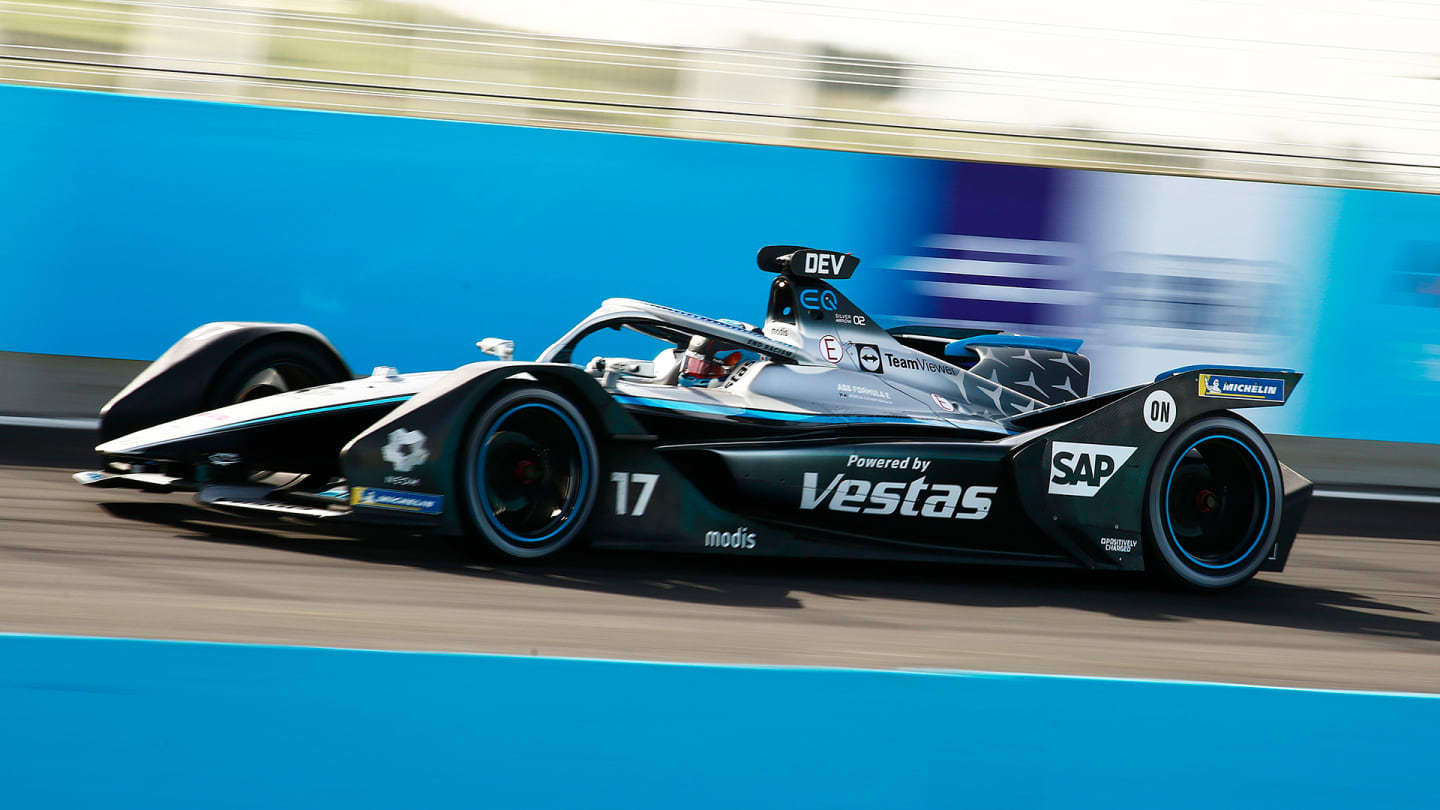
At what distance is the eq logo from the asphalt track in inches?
32.9

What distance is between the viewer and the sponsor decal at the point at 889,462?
4.87m

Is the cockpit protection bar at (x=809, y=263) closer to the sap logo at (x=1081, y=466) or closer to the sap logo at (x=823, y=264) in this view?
the sap logo at (x=823, y=264)

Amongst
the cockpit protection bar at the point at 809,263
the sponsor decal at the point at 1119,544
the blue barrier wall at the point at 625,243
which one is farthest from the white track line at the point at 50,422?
the sponsor decal at the point at 1119,544

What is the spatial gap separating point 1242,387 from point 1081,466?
836mm

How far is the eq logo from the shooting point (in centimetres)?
547

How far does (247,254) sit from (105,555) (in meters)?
4.31

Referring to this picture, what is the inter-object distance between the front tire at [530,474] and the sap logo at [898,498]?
2.87 feet

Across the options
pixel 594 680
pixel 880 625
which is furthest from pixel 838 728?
pixel 880 625

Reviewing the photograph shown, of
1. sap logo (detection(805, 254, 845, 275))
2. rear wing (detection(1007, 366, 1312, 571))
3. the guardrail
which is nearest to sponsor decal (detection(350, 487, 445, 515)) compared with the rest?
sap logo (detection(805, 254, 845, 275))

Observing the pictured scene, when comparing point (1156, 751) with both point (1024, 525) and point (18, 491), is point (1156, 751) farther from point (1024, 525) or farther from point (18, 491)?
point (18, 491)

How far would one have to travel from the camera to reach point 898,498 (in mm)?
4930

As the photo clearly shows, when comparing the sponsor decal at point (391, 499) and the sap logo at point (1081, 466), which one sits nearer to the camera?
the sponsor decal at point (391, 499)

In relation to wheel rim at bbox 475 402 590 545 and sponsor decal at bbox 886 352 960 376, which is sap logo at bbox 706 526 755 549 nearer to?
wheel rim at bbox 475 402 590 545

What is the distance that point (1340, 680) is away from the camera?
161 inches
